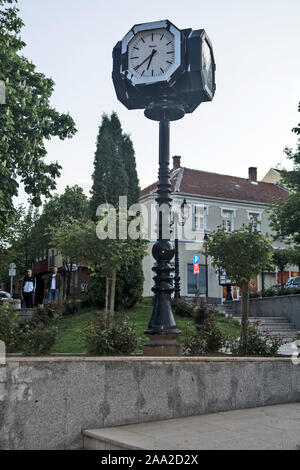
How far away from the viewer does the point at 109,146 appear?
31.5 meters

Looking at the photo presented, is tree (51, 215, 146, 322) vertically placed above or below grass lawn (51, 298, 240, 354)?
above

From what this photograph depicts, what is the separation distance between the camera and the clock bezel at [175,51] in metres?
7.89

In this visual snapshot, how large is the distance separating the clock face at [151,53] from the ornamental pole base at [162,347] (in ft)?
13.8

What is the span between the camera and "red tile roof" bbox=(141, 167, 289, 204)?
4088 cm

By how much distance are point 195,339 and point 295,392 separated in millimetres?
2024

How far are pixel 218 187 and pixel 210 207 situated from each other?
9.64 feet

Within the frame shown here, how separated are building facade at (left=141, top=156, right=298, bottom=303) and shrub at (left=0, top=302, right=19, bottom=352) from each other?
95.9 feet

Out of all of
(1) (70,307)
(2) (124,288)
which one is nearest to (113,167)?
(2) (124,288)

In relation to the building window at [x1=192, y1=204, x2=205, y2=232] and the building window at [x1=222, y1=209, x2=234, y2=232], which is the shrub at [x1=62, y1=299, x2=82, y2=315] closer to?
the building window at [x1=192, y1=204, x2=205, y2=232]

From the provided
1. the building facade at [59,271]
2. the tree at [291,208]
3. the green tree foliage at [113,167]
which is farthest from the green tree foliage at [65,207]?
the tree at [291,208]

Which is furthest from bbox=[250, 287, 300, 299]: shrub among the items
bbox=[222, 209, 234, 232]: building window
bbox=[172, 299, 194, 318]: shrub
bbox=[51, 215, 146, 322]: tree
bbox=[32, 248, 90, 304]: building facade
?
bbox=[32, 248, 90, 304]: building facade

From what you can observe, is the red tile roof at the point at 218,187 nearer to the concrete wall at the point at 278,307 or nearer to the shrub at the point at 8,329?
the concrete wall at the point at 278,307

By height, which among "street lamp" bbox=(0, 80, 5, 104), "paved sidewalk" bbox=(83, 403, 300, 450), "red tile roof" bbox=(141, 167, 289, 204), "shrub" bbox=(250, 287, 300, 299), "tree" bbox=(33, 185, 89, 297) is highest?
"red tile roof" bbox=(141, 167, 289, 204)
